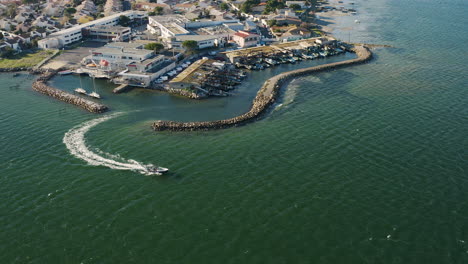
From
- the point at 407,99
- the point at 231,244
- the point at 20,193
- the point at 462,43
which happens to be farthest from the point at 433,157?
the point at 462,43

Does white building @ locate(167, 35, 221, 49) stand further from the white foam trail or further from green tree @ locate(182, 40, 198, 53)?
the white foam trail

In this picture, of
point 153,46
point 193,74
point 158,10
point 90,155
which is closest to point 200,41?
point 153,46

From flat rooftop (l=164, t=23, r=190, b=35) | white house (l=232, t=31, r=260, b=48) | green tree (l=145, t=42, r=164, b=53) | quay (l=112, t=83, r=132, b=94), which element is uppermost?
flat rooftop (l=164, t=23, r=190, b=35)

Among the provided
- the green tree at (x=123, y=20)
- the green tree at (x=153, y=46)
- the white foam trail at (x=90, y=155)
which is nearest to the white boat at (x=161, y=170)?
the white foam trail at (x=90, y=155)

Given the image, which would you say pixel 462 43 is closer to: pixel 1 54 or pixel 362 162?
pixel 362 162

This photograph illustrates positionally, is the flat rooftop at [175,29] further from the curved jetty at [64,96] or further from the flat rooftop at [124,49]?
the curved jetty at [64,96]

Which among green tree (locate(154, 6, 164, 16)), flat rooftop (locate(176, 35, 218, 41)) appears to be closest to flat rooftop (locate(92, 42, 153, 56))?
flat rooftop (locate(176, 35, 218, 41))
